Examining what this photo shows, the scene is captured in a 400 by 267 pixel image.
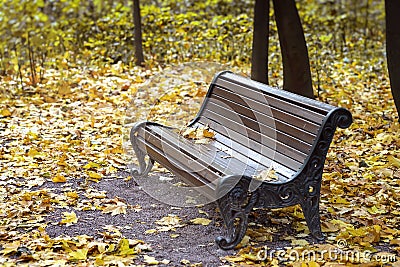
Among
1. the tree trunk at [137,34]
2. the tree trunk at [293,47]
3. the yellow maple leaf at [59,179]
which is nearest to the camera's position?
the yellow maple leaf at [59,179]

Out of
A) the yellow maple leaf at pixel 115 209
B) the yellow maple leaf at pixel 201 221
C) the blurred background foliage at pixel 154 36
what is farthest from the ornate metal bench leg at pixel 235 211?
the blurred background foliage at pixel 154 36

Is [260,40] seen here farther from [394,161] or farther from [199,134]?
[199,134]

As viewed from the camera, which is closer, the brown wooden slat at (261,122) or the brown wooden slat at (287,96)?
the brown wooden slat at (287,96)

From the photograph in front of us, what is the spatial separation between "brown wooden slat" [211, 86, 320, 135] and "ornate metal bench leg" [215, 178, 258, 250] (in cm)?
64

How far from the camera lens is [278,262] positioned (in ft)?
13.3

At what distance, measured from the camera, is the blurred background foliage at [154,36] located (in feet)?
34.8

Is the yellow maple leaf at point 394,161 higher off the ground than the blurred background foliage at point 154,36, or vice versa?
the blurred background foliage at point 154,36

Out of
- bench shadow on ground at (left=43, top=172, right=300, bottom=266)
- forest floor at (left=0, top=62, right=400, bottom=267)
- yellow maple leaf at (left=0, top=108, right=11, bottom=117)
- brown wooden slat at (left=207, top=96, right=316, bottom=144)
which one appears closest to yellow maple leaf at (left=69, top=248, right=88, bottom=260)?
forest floor at (left=0, top=62, right=400, bottom=267)

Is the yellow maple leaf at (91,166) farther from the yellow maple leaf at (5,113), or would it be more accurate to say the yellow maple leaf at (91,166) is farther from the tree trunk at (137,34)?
the tree trunk at (137,34)

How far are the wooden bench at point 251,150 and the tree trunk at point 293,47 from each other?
Answer: 2007mm

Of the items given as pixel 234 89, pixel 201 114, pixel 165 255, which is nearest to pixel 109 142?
pixel 201 114

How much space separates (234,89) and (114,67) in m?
5.13

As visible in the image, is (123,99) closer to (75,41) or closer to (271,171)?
(75,41)

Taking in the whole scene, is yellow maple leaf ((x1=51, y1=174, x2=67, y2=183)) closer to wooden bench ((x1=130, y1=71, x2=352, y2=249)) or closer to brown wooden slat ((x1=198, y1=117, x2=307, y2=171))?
wooden bench ((x1=130, y1=71, x2=352, y2=249))
